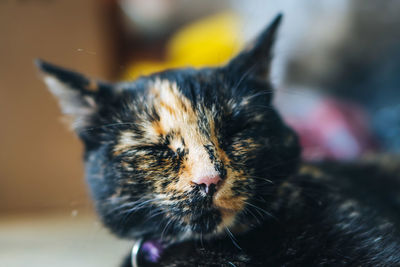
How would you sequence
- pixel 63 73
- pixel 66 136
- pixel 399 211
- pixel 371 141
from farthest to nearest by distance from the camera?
pixel 66 136
pixel 371 141
pixel 399 211
pixel 63 73

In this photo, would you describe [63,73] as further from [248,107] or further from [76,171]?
[76,171]

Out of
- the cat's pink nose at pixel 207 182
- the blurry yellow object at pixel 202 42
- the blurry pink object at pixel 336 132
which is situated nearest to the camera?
the cat's pink nose at pixel 207 182

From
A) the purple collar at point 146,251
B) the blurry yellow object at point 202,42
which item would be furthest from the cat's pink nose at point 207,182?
the blurry yellow object at point 202,42

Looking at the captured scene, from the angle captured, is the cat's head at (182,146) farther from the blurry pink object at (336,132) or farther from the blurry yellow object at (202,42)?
the blurry yellow object at (202,42)

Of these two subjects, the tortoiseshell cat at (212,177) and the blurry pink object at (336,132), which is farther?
the blurry pink object at (336,132)

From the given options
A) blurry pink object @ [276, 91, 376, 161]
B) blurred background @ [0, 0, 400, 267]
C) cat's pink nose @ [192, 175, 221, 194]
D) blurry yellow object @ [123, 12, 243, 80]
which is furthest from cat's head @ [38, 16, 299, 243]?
blurry yellow object @ [123, 12, 243, 80]

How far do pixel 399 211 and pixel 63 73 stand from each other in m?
0.93

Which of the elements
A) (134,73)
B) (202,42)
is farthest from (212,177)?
(202,42)

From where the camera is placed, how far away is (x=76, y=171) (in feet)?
6.19

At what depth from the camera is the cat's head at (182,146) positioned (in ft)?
1.97

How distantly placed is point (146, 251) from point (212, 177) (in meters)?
0.29

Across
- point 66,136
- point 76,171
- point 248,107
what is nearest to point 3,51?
point 66,136

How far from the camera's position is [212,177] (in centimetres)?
56

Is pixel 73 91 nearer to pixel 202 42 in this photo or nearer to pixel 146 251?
pixel 146 251
